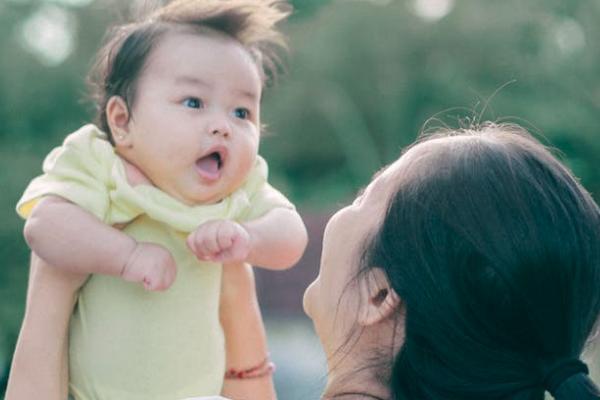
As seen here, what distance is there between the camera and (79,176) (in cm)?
193

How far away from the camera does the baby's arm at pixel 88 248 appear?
1.84 m

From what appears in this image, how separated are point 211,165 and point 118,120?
0.65 feet

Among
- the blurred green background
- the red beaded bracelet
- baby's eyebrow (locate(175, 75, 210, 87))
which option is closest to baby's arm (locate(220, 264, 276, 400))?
the red beaded bracelet

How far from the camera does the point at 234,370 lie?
82.4 inches

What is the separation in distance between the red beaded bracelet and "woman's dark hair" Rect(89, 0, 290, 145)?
503 mm

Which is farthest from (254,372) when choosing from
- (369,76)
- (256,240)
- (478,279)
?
(369,76)

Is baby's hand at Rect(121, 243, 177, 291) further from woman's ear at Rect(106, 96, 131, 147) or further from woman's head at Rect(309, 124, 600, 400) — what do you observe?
woman's head at Rect(309, 124, 600, 400)

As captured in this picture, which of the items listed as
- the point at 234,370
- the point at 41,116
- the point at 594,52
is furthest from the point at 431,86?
the point at 234,370

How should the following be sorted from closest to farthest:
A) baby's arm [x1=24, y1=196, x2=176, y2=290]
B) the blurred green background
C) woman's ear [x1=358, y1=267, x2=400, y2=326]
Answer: woman's ear [x1=358, y1=267, x2=400, y2=326], baby's arm [x1=24, y1=196, x2=176, y2=290], the blurred green background

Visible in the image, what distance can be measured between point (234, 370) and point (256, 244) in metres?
0.28

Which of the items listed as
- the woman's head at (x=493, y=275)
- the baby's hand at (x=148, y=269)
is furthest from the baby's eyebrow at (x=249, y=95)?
the woman's head at (x=493, y=275)

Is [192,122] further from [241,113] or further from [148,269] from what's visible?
[148,269]

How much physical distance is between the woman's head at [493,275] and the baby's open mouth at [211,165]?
0.42 metres

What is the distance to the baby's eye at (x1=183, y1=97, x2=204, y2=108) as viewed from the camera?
2.00 m
